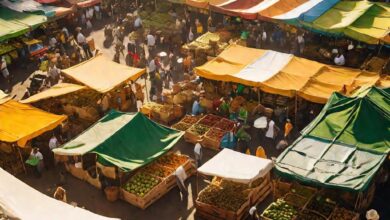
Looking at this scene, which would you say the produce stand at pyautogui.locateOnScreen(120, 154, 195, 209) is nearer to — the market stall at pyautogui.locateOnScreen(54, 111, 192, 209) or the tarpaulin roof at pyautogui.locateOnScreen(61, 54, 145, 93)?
the market stall at pyautogui.locateOnScreen(54, 111, 192, 209)

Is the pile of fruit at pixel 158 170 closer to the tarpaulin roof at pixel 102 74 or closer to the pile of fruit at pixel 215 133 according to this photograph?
the pile of fruit at pixel 215 133

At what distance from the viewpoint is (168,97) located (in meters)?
21.4

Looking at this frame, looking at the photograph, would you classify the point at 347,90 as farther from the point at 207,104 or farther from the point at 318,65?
the point at 207,104

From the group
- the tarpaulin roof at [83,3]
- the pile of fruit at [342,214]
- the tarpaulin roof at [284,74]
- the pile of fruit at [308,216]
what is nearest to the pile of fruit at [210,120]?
the tarpaulin roof at [284,74]

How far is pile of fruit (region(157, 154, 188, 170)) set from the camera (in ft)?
57.5

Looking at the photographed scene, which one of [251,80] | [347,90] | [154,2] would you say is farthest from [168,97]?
[154,2]

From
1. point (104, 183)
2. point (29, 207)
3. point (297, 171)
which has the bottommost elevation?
point (104, 183)

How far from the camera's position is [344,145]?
15.3 meters

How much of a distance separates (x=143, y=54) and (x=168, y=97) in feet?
17.6

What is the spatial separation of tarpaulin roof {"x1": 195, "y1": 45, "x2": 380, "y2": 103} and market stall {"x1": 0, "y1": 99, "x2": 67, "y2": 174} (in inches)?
269

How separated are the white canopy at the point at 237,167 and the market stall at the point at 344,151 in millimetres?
613

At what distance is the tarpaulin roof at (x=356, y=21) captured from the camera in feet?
72.3

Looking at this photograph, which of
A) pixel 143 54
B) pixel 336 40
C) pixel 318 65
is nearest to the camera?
pixel 318 65

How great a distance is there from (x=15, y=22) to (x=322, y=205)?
1959 centimetres
